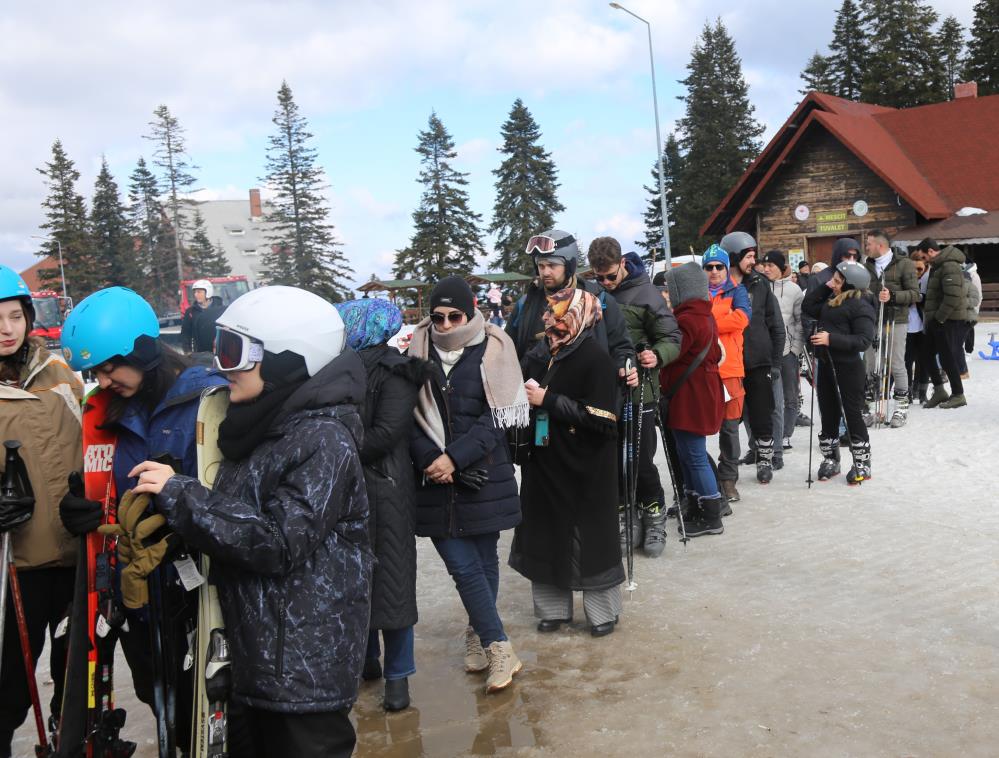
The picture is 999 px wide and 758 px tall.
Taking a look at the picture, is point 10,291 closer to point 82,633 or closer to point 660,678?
point 82,633

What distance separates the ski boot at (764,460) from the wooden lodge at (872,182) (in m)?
20.8

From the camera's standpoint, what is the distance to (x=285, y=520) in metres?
2.46

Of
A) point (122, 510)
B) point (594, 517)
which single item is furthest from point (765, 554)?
point (122, 510)

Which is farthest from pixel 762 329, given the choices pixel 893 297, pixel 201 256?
pixel 201 256

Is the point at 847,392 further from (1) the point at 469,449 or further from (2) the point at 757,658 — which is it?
(1) the point at 469,449

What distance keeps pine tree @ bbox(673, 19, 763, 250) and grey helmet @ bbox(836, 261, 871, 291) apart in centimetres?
4490

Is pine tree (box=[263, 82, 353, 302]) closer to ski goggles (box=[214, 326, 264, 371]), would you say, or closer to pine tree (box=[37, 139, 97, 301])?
pine tree (box=[37, 139, 97, 301])

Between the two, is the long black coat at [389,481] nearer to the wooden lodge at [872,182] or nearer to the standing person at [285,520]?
the standing person at [285,520]

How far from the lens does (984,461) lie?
849 cm

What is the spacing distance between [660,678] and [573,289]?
212cm

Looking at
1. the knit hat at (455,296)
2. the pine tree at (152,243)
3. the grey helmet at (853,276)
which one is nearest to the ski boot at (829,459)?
the grey helmet at (853,276)

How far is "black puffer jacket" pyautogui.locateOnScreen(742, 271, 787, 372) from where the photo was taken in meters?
8.17

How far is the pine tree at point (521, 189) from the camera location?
192 feet

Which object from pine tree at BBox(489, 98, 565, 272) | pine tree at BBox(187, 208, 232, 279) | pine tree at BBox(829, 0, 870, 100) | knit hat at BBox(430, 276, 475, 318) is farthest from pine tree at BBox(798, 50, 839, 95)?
knit hat at BBox(430, 276, 475, 318)
